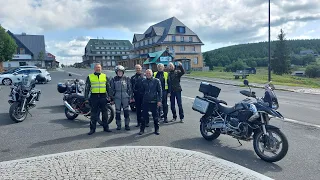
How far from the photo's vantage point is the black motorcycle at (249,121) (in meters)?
4.66

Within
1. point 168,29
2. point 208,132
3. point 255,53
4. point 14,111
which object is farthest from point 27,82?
point 255,53

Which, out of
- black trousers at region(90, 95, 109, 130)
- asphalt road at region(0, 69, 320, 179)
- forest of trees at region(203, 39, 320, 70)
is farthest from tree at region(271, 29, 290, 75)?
black trousers at region(90, 95, 109, 130)

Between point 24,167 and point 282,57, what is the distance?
2632 inches

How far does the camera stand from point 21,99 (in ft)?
25.3

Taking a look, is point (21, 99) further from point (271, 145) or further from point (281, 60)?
point (281, 60)

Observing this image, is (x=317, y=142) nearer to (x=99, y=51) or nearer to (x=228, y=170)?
(x=228, y=170)

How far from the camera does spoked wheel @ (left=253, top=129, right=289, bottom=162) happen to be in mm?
4547

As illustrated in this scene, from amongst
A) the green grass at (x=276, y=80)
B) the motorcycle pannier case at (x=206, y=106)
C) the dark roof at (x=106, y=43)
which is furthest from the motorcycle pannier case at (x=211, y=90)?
the dark roof at (x=106, y=43)

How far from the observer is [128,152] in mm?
4812

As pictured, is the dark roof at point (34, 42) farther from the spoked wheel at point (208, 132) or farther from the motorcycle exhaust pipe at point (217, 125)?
the motorcycle exhaust pipe at point (217, 125)

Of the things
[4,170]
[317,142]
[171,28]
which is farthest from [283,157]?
[171,28]

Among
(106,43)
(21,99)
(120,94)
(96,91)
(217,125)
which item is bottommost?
(217,125)

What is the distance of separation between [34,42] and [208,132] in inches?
3275

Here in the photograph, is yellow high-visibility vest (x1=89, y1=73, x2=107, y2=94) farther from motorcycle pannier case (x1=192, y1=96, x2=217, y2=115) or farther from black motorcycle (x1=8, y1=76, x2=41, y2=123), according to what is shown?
black motorcycle (x1=8, y1=76, x2=41, y2=123)
